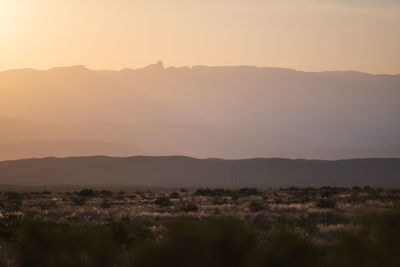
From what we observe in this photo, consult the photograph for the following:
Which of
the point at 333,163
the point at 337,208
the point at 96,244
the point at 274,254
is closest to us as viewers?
the point at 274,254

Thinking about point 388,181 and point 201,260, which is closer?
point 201,260

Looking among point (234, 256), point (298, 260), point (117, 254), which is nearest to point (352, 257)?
point (298, 260)

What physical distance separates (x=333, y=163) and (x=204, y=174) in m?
27.5

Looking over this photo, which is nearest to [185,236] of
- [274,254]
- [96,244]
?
[274,254]

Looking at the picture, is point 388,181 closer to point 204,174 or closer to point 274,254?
point 204,174

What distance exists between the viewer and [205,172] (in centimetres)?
12825

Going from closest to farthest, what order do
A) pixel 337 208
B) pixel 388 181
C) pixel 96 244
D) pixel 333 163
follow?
pixel 96 244 < pixel 337 208 < pixel 388 181 < pixel 333 163

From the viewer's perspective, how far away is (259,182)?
11356 centimetres

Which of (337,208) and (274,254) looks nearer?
(274,254)

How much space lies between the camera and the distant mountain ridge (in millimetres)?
113250

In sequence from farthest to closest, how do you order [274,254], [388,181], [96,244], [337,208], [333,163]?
[333,163]
[388,181]
[337,208]
[96,244]
[274,254]

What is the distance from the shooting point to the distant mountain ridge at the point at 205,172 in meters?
113

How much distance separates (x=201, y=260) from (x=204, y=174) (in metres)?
119

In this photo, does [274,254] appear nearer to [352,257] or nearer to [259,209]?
[352,257]
